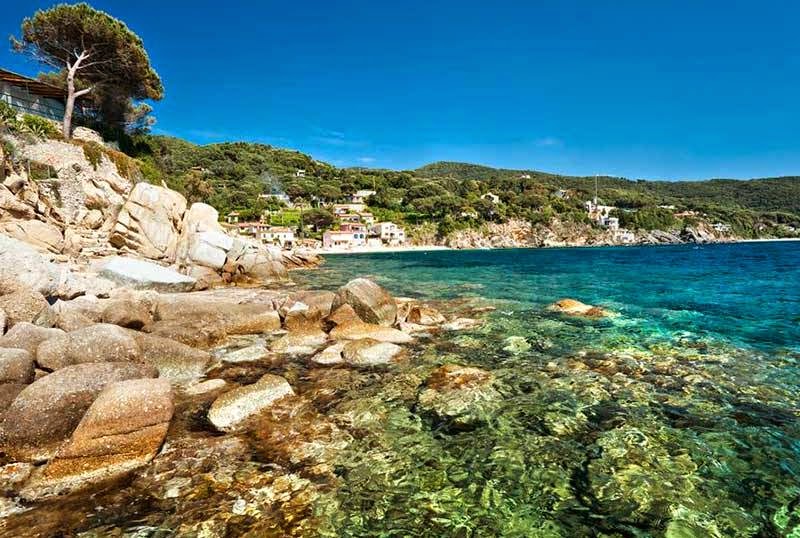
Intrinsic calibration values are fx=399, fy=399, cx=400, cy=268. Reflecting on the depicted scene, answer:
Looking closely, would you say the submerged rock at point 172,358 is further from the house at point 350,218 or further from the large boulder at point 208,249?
the house at point 350,218

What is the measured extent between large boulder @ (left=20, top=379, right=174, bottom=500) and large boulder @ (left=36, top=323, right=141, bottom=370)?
8.87ft

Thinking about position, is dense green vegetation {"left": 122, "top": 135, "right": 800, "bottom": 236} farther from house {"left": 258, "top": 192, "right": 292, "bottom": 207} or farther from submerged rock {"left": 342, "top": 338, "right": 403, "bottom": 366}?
submerged rock {"left": 342, "top": 338, "right": 403, "bottom": 366}

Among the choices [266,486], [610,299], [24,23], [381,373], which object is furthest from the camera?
[24,23]

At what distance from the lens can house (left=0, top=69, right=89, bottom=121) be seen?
36.6 meters

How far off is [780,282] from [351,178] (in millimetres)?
155086

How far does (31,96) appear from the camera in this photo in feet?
128

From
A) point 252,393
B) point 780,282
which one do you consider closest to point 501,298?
point 252,393

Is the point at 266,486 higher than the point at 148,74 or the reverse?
the reverse

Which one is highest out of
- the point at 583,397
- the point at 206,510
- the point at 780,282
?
the point at 780,282

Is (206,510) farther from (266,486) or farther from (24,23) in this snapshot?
(24,23)

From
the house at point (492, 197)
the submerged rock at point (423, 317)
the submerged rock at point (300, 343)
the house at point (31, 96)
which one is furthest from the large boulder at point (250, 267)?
the house at point (492, 197)

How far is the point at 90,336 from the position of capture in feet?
30.1

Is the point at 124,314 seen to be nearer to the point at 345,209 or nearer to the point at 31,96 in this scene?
the point at 31,96

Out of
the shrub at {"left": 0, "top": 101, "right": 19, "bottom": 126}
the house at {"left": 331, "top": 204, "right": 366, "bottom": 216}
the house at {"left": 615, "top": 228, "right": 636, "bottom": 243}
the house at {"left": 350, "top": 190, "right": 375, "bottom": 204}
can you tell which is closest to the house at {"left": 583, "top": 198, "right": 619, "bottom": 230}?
the house at {"left": 615, "top": 228, "right": 636, "bottom": 243}
